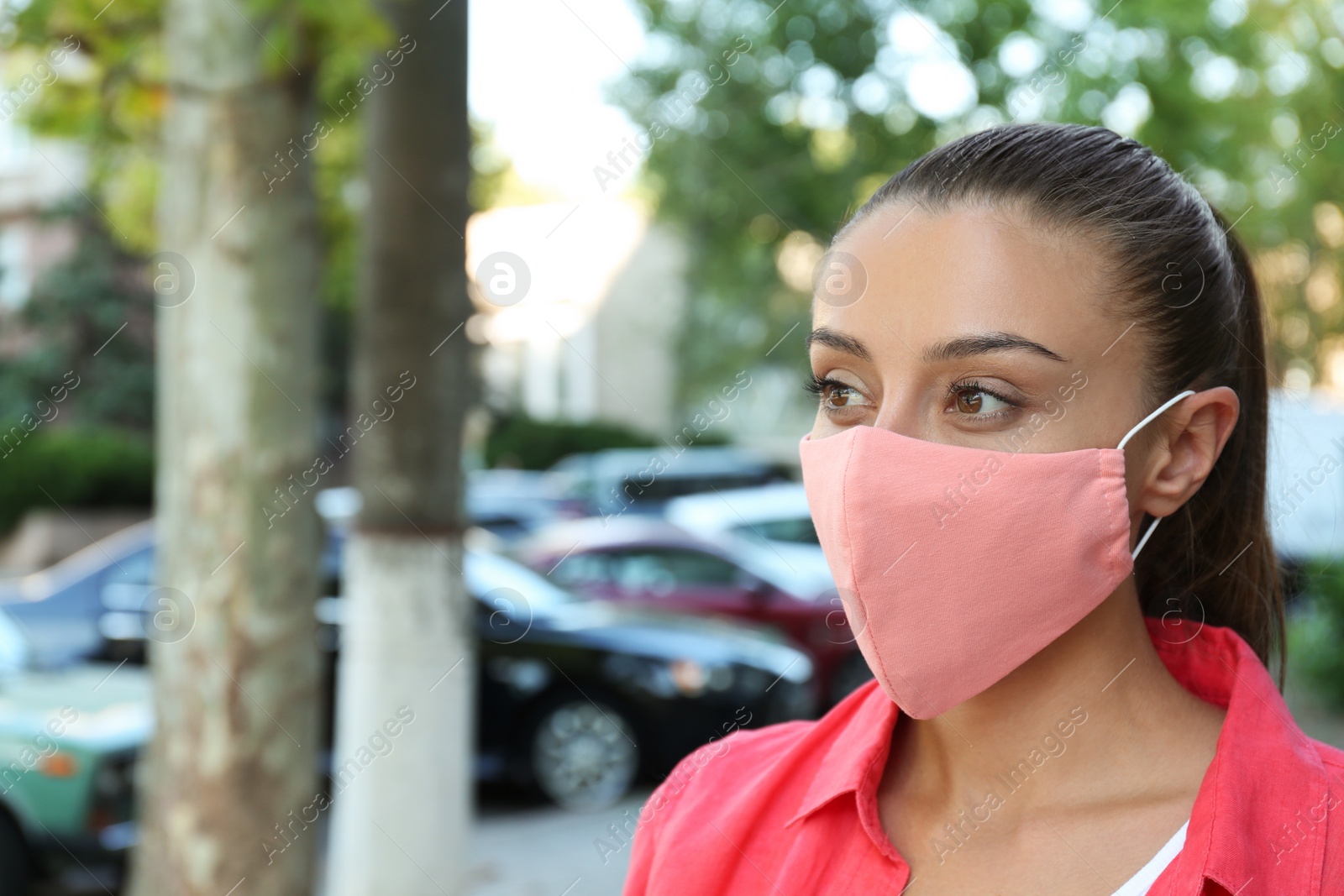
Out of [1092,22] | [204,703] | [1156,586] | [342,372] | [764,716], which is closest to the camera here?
[1156,586]

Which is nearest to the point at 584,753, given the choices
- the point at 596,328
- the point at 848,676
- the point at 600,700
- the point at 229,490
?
the point at 600,700

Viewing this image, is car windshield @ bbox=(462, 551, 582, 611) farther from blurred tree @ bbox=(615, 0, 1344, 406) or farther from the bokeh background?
blurred tree @ bbox=(615, 0, 1344, 406)

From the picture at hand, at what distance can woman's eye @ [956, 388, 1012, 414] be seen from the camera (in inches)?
63.9

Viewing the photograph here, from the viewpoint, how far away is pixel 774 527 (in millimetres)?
12492

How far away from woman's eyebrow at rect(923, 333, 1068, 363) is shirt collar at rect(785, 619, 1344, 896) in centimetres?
51

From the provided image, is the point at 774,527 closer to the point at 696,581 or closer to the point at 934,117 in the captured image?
the point at 696,581

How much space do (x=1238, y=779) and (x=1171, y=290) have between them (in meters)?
0.63

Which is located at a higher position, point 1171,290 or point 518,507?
point 518,507

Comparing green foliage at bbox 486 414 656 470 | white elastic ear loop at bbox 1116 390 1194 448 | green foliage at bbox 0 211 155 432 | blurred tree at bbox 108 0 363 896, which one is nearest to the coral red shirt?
white elastic ear loop at bbox 1116 390 1194 448

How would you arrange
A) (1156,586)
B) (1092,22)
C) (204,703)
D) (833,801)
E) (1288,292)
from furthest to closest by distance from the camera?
(1288,292), (1092,22), (204,703), (1156,586), (833,801)

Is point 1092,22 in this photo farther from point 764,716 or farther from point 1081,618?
point 1081,618

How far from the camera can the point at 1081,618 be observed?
1.70 m

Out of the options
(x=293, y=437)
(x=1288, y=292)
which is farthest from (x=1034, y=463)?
(x=1288, y=292)

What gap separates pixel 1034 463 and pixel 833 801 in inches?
21.1
